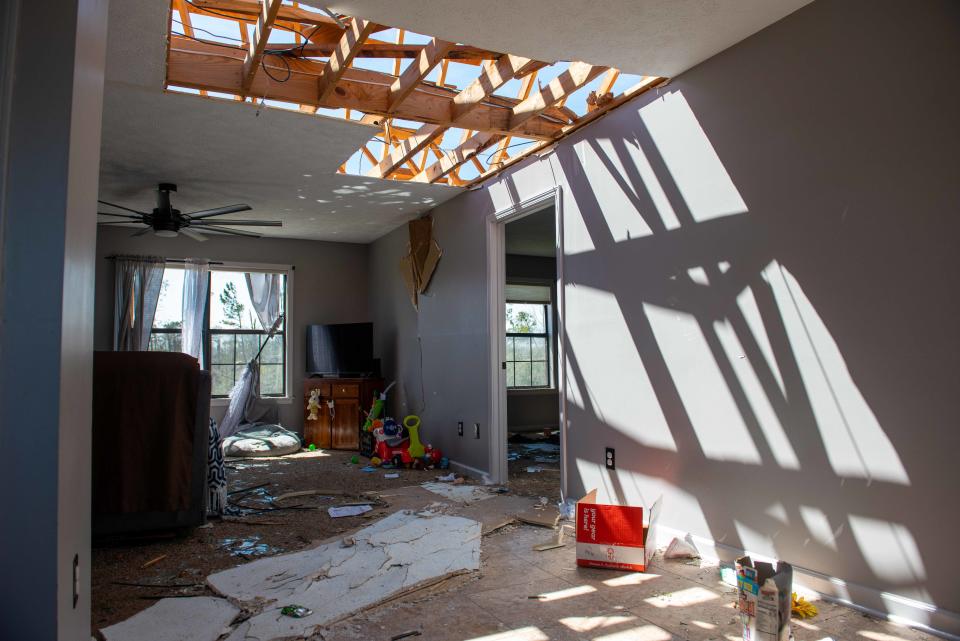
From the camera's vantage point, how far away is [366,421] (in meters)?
6.75

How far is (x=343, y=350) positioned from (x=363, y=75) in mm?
4157

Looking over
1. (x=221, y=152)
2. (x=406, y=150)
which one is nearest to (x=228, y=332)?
(x=221, y=152)

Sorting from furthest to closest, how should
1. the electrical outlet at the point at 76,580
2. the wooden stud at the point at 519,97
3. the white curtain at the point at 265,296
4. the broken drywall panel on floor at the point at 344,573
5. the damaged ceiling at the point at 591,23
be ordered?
the white curtain at the point at 265,296 < the wooden stud at the point at 519,97 < the damaged ceiling at the point at 591,23 < the broken drywall panel on floor at the point at 344,573 < the electrical outlet at the point at 76,580

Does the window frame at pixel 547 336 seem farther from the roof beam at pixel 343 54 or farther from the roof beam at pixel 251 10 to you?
the roof beam at pixel 251 10

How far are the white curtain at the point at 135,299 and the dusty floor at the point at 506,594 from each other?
377 centimetres

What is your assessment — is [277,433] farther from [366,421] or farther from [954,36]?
[954,36]

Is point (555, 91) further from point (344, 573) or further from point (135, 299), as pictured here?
point (135, 299)

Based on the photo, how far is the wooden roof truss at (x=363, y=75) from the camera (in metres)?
3.22

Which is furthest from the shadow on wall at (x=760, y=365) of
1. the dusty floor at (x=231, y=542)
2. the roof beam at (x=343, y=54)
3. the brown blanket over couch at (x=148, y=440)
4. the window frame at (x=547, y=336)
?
the window frame at (x=547, y=336)

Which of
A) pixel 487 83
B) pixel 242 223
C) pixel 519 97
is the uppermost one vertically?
pixel 519 97

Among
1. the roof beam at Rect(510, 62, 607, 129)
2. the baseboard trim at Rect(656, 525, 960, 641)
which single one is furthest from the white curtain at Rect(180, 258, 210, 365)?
the baseboard trim at Rect(656, 525, 960, 641)

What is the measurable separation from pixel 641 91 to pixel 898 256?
1.74 m

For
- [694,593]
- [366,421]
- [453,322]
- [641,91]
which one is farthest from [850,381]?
[366,421]

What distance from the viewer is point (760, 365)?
286 centimetres
